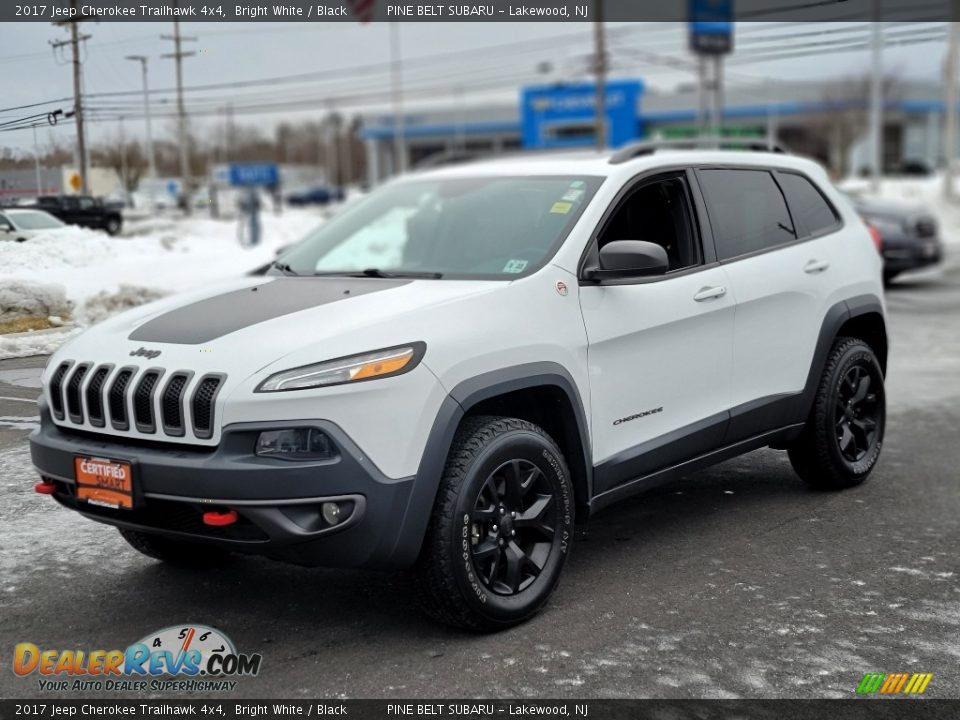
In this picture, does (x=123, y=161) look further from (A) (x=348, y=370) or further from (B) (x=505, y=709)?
(B) (x=505, y=709)

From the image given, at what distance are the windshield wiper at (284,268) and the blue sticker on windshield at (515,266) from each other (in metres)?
1.09

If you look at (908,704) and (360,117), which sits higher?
(360,117)

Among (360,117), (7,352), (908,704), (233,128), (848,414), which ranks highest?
(360,117)

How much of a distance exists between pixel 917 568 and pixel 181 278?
3970 mm

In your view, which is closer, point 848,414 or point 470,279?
point 470,279

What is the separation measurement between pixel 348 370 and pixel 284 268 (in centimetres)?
170

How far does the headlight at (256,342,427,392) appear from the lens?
3.62 meters

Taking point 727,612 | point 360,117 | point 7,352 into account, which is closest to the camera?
point 727,612

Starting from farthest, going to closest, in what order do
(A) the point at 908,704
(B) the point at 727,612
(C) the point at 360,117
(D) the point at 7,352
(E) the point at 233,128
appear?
1. (C) the point at 360,117
2. (E) the point at 233,128
3. (D) the point at 7,352
4. (B) the point at 727,612
5. (A) the point at 908,704

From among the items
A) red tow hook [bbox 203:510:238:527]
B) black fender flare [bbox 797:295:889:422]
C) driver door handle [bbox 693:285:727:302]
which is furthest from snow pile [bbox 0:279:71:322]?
black fender flare [bbox 797:295:889:422]

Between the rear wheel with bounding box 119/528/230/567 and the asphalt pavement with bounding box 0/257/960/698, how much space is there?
0.06 metres

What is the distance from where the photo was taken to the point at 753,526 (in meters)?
5.48

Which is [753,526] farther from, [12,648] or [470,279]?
[12,648]

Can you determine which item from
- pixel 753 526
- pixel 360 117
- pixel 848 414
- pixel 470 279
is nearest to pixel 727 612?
pixel 753 526
